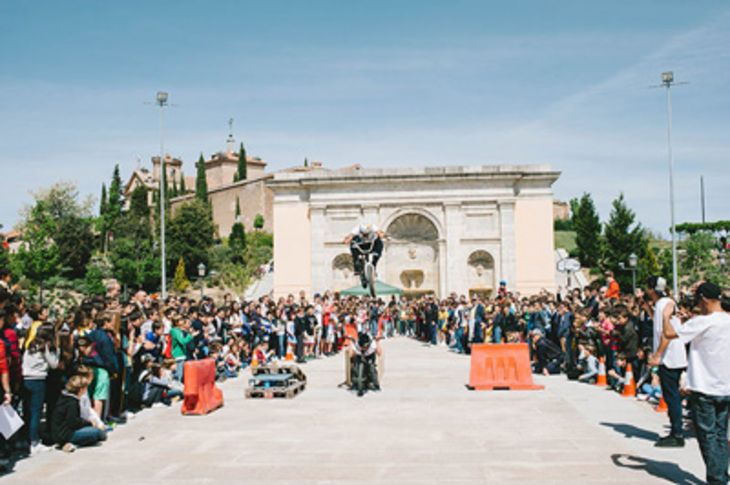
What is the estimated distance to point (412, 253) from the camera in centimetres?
4344

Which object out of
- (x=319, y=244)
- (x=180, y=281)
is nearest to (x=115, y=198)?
(x=180, y=281)

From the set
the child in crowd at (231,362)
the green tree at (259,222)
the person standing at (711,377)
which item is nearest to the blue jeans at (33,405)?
the child in crowd at (231,362)

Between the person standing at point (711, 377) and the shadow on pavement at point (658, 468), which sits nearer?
the person standing at point (711, 377)

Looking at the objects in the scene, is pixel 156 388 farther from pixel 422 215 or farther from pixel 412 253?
pixel 412 253

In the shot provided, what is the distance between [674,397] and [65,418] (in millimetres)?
7229

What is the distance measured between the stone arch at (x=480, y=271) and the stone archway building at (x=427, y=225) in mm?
64

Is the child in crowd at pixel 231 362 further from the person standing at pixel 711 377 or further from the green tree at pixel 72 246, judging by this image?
the green tree at pixel 72 246

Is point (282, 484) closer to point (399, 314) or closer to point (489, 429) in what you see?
point (489, 429)

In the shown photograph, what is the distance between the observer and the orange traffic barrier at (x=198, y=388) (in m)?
10.3

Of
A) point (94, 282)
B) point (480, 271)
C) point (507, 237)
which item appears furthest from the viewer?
point (94, 282)

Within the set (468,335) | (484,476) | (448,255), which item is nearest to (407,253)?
(448,255)

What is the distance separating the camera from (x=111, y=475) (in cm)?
685

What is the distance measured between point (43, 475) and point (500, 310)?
525 inches

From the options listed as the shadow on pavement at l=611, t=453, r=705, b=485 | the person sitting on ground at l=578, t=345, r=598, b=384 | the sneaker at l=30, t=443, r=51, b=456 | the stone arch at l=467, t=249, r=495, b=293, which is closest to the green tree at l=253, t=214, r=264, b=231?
the stone arch at l=467, t=249, r=495, b=293
